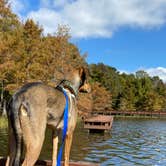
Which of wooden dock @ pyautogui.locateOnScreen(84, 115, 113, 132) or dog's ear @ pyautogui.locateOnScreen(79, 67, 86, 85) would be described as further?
wooden dock @ pyautogui.locateOnScreen(84, 115, 113, 132)

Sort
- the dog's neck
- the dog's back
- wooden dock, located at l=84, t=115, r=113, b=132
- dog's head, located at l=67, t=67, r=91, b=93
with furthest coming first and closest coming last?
wooden dock, located at l=84, t=115, r=113, b=132 → dog's head, located at l=67, t=67, r=91, b=93 → the dog's neck → the dog's back

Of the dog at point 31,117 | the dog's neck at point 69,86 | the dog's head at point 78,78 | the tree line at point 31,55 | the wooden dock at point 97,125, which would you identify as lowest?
the wooden dock at point 97,125

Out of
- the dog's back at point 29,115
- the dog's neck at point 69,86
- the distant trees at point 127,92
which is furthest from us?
the distant trees at point 127,92

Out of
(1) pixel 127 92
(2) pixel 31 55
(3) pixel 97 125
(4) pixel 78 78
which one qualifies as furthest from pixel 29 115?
(1) pixel 127 92

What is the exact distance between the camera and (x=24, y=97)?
14.0 feet

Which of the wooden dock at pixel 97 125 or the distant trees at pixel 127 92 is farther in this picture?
the distant trees at pixel 127 92

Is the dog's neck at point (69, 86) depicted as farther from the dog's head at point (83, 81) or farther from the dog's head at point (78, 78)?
the dog's head at point (83, 81)

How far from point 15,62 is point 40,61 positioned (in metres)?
3.63

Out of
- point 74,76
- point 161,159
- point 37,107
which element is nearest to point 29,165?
point 37,107

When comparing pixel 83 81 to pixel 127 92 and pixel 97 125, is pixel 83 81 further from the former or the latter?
pixel 127 92

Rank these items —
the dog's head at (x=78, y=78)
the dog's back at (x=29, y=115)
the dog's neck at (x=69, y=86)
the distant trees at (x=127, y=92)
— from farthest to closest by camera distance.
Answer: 1. the distant trees at (x=127, y=92)
2. the dog's head at (x=78, y=78)
3. the dog's neck at (x=69, y=86)
4. the dog's back at (x=29, y=115)

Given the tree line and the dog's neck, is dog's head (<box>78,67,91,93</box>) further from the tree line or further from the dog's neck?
the tree line

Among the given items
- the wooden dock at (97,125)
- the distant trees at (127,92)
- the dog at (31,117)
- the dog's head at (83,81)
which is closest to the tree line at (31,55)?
the wooden dock at (97,125)

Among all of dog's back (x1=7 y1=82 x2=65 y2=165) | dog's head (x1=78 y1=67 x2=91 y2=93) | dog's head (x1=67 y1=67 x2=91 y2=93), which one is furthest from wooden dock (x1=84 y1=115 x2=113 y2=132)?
dog's back (x1=7 y1=82 x2=65 y2=165)
